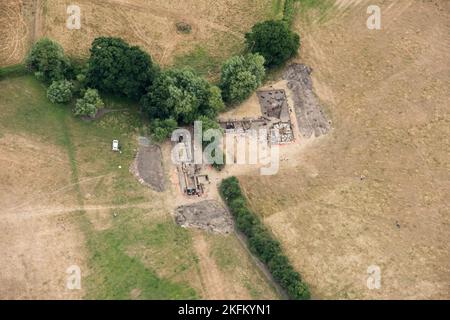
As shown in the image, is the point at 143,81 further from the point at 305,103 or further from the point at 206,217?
the point at 305,103

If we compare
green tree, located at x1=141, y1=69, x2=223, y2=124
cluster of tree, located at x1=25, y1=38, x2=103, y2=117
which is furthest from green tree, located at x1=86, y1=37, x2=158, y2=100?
cluster of tree, located at x1=25, y1=38, x2=103, y2=117

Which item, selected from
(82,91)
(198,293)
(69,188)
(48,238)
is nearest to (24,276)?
(48,238)

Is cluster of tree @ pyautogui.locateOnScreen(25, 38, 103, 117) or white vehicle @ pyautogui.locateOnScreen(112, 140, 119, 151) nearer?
white vehicle @ pyautogui.locateOnScreen(112, 140, 119, 151)

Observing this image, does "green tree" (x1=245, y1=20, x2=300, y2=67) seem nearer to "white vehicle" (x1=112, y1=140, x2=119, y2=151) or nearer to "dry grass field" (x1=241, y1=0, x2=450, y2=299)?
"dry grass field" (x1=241, y1=0, x2=450, y2=299)

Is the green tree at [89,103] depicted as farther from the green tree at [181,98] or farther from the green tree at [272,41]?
the green tree at [272,41]

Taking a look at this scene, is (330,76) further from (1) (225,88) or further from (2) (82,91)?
(2) (82,91)

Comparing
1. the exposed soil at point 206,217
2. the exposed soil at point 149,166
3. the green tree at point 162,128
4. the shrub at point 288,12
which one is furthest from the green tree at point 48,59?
the shrub at point 288,12
